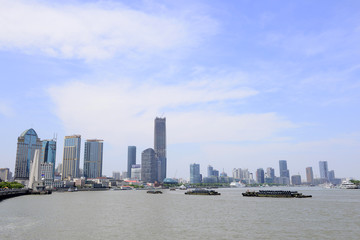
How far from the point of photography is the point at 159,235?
48.6m

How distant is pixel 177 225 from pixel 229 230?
10964mm

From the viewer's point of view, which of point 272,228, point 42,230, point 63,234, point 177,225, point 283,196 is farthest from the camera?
point 283,196

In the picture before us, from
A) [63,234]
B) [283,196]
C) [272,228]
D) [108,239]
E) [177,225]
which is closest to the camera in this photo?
[108,239]

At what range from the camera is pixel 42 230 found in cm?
5112

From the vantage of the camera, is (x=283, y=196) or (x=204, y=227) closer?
(x=204, y=227)

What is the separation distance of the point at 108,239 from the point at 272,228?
2847cm

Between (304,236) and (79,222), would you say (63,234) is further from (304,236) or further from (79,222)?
(304,236)

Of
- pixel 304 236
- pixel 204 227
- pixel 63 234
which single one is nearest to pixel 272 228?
pixel 304 236

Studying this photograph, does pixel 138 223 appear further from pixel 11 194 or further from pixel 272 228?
pixel 11 194

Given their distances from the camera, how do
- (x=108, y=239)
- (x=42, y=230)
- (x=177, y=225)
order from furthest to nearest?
(x=177, y=225)
(x=42, y=230)
(x=108, y=239)

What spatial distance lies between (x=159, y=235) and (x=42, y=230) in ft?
64.6

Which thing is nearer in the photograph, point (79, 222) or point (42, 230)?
point (42, 230)

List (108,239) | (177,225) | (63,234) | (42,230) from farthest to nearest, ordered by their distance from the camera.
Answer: (177,225)
(42,230)
(63,234)
(108,239)

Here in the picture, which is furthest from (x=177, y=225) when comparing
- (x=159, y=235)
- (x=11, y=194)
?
(x=11, y=194)
